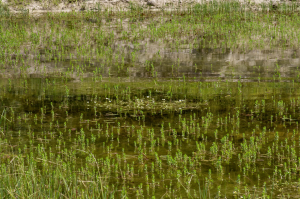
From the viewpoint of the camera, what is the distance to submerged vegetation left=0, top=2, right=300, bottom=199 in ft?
16.6

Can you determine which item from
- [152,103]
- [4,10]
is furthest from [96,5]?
[152,103]

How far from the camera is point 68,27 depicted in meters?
17.4

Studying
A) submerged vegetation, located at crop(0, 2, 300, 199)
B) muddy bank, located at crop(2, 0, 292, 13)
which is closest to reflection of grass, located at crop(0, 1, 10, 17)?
muddy bank, located at crop(2, 0, 292, 13)

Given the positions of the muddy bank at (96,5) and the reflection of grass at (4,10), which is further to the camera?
the muddy bank at (96,5)

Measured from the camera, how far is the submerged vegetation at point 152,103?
5062 millimetres

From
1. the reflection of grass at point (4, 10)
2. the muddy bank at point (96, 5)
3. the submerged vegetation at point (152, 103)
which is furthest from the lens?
the muddy bank at point (96, 5)

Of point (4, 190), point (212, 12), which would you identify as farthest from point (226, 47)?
point (4, 190)

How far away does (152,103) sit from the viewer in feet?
30.6

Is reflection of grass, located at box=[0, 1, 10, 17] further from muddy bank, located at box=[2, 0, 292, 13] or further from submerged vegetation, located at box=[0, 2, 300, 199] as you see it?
submerged vegetation, located at box=[0, 2, 300, 199]

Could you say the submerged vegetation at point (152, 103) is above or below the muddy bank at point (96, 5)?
below

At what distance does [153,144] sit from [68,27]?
1215 centimetres

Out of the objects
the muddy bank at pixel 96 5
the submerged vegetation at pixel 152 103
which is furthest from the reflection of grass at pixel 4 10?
the submerged vegetation at pixel 152 103

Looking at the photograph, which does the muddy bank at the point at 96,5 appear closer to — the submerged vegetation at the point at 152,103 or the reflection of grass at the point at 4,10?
the reflection of grass at the point at 4,10

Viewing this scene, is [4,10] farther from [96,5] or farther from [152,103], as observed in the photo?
[152,103]
